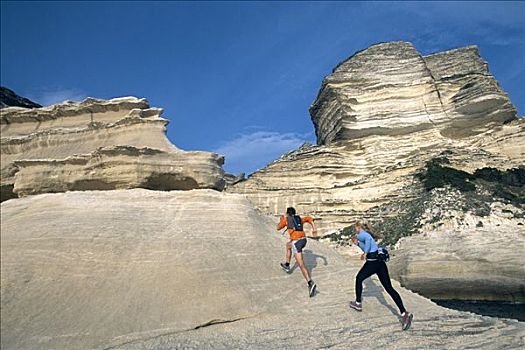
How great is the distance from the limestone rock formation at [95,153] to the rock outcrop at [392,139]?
14215 mm

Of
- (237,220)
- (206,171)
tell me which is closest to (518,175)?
(206,171)

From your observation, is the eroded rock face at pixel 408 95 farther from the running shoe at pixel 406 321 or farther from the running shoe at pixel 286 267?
the running shoe at pixel 406 321

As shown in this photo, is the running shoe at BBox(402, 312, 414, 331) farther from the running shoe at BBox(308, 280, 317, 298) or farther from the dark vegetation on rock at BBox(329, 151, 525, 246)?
the dark vegetation on rock at BBox(329, 151, 525, 246)

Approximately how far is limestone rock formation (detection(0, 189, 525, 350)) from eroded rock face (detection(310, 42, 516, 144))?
27057mm

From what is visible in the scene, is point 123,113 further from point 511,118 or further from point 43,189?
point 511,118

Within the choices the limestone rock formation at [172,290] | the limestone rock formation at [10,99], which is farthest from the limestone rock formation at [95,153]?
the limestone rock formation at [10,99]

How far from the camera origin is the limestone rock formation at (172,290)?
7.62 meters

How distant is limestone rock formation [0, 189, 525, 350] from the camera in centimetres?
762

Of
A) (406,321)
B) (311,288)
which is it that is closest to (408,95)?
(311,288)

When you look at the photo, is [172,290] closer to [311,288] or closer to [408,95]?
[311,288]

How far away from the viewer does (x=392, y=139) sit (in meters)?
36.1

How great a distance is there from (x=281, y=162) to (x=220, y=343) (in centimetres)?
2893

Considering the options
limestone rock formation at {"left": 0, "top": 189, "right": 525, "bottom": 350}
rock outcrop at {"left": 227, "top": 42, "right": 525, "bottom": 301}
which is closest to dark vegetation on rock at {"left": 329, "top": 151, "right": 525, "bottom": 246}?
rock outcrop at {"left": 227, "top": 42, "right": 525, "bottom": 301}

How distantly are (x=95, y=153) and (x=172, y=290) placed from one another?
800cm
